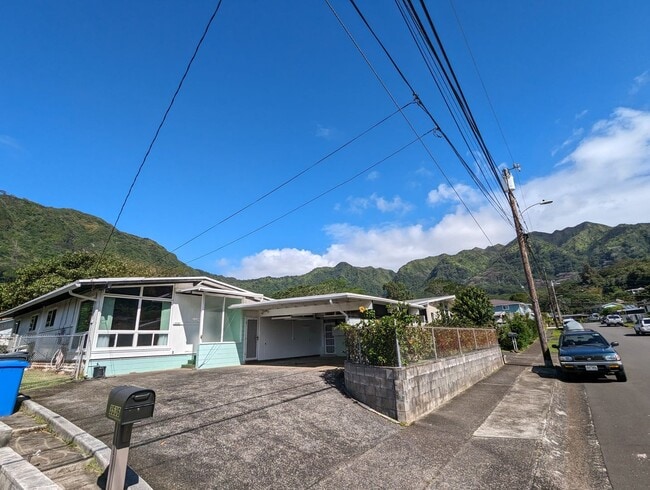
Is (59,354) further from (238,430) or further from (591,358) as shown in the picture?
(591,358)

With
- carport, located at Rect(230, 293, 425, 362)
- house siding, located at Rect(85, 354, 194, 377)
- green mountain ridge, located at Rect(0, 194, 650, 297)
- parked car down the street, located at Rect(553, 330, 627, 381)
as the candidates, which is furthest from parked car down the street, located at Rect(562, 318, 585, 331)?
house siding, located at Rect(85, 354, 194, 377)

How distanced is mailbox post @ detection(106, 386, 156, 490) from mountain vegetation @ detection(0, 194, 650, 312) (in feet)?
52.4

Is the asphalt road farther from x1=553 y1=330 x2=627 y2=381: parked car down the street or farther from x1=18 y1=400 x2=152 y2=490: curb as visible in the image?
x1=18 y1=400 x2=152 y2=490: curb

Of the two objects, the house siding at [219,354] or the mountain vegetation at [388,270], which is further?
the mountain vegetation at [388,270]

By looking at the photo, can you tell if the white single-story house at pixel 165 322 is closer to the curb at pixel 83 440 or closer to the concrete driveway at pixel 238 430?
the concrete driveway at pixel 238 430

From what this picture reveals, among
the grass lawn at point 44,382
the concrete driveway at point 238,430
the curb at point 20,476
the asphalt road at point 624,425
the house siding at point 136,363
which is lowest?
the asphalt road at point 624,425

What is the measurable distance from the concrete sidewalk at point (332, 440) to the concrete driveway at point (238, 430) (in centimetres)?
2

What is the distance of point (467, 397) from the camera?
8836mm

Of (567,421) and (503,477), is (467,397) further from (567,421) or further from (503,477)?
(503,477)

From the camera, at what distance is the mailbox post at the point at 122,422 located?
2.83 m

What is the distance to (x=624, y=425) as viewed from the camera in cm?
605

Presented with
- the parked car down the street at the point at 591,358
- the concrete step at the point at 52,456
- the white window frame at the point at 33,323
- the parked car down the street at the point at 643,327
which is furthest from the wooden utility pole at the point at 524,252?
the white window frame at the point at 33,323

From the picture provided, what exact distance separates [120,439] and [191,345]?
36.6 feet

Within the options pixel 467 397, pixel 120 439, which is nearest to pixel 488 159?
pixel 467 397
